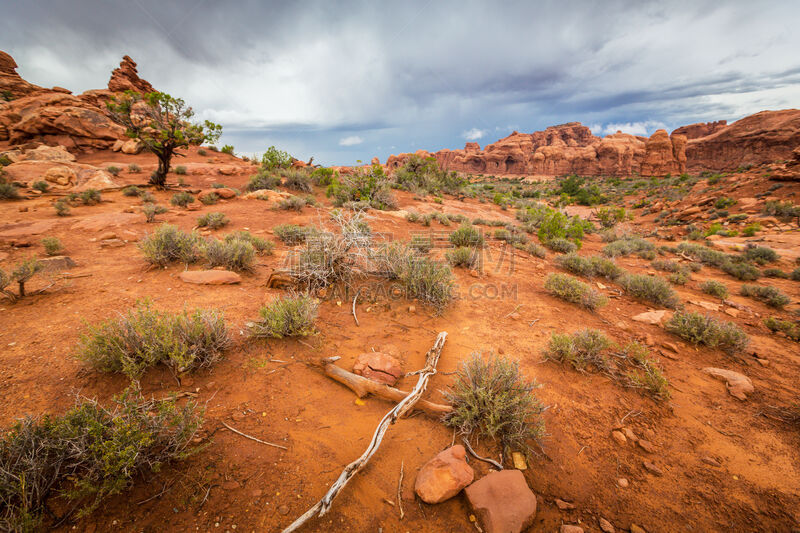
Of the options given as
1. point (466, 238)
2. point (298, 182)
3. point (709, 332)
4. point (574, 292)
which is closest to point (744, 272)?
point (709, 332)

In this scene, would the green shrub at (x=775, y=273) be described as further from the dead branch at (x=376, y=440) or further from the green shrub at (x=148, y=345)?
the green shrub at (x=148, y=345)

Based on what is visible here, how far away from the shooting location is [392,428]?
217 centimetres

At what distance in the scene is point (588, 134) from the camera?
83125 millimetres

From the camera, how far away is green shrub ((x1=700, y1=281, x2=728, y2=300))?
17.0 feet

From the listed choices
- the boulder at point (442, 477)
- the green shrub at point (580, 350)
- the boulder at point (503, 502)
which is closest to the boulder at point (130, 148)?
the boulder at point (442, 477)

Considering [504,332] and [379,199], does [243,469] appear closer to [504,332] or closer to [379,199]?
[504,332]

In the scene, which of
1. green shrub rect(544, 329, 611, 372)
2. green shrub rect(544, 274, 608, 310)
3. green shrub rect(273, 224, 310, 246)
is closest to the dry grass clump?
green shrub rect(544, 329, 611, 372)

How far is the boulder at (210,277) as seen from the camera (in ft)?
13.2

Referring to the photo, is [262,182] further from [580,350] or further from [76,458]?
[580,350]

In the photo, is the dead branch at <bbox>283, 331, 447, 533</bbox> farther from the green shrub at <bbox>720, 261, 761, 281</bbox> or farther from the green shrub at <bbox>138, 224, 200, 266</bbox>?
the green shrub at <bbox>720, 261, 761, 281</bbox>

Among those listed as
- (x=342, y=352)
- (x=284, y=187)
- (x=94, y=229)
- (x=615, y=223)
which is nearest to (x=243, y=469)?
(x=342, y=352)

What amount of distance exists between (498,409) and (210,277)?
422 cm

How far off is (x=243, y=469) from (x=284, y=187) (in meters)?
13.9

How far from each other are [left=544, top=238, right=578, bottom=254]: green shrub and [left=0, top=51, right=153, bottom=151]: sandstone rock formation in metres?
27.0
